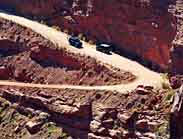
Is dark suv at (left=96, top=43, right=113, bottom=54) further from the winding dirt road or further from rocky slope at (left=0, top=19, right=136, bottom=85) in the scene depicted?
rocky slope at (left=0, top=19, right=136, bottom=85)

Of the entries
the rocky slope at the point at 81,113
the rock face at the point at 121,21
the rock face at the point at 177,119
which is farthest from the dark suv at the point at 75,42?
the rock face at the point at 177,119

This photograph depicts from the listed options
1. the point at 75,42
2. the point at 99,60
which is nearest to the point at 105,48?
the point at 75,42

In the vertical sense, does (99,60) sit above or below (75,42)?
below

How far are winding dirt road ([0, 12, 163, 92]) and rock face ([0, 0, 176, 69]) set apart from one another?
1485 millimetres

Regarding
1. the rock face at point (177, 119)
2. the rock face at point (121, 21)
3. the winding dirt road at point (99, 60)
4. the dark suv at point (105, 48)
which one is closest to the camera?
the rock face at point (177, 119)

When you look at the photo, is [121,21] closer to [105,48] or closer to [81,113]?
[105,48]

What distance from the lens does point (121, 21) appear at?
9112cm

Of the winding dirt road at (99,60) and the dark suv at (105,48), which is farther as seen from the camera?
the dark suv at (105,48)

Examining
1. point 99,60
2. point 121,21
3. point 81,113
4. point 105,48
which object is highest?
point 121,21

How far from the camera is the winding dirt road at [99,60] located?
81375 millimetres

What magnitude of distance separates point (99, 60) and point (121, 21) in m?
5.88

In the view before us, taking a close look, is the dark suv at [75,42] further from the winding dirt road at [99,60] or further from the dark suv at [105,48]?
the dark suv at [105,48]

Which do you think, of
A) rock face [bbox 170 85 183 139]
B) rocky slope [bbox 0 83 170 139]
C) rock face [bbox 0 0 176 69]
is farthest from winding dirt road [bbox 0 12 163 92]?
rock face [bbox 170 85 183 139]

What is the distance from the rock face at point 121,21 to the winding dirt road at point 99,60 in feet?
4.87
